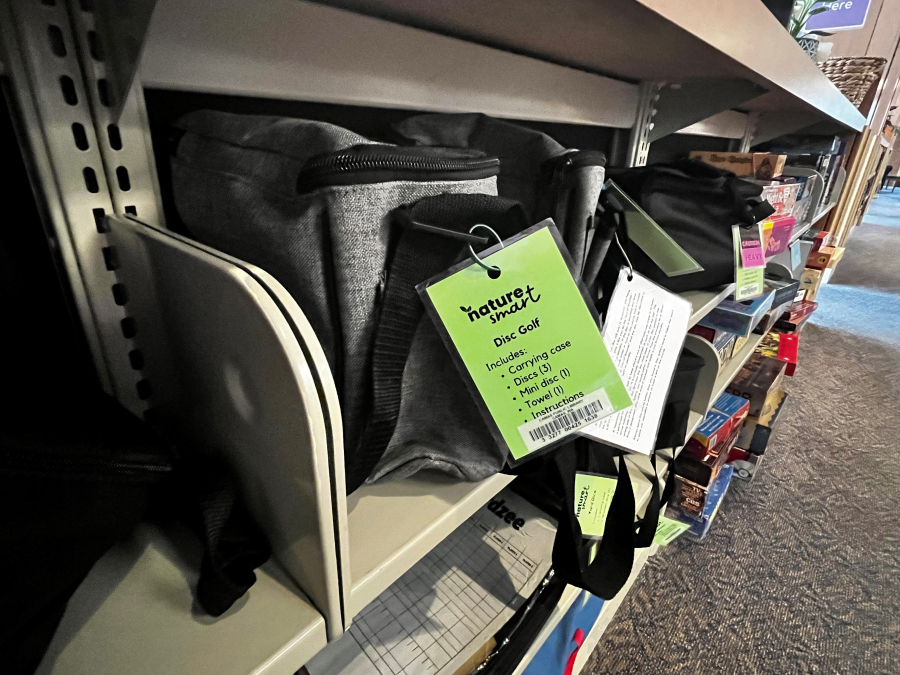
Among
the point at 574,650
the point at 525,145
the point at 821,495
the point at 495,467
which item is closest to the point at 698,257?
the point at 525,145

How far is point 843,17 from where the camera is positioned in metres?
3.23

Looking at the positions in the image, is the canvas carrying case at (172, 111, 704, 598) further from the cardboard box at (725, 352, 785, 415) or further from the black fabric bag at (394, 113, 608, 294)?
the cardboard box at (725, 352, 785, 415)

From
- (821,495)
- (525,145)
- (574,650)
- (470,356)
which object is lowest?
(821,495)

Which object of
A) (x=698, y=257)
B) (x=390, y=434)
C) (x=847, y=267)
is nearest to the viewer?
(x=390, y=434)

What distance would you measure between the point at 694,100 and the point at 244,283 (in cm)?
104

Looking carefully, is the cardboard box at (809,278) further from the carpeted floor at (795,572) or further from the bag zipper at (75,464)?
the bag zipper at (75,464)

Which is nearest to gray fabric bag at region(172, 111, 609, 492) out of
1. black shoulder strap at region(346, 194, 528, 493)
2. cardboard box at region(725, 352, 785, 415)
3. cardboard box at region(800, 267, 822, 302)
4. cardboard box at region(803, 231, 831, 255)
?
black shoulder strap at region(346, 194, 528, 493)

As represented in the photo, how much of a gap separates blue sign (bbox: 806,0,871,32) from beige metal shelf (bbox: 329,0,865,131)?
3.47 metres

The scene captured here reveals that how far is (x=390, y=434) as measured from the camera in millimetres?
359

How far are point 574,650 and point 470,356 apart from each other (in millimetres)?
720

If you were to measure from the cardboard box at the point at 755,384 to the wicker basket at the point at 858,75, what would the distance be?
128cm

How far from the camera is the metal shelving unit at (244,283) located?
0.89ft

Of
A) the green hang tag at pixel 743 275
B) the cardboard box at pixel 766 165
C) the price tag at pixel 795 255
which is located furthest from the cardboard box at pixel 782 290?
the green hang tag at pixel 743 275

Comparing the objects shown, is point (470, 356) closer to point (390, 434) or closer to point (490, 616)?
point (390, 434)
